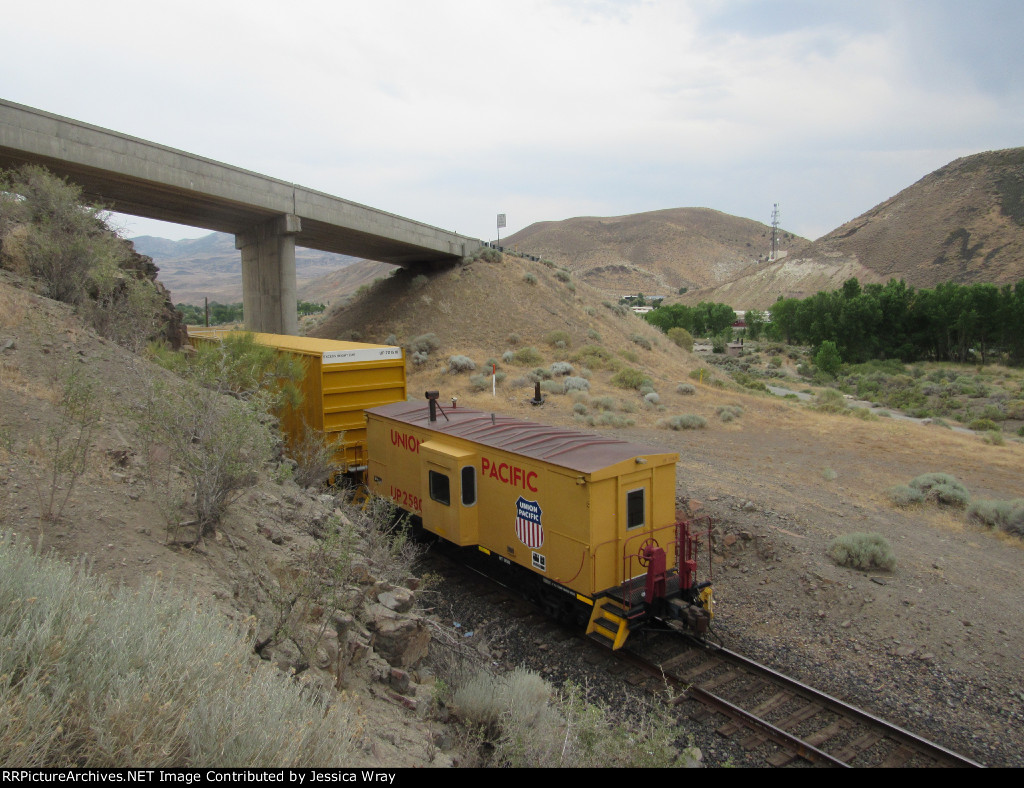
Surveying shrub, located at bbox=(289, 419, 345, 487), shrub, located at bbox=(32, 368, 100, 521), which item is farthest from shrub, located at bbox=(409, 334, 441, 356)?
shrub, located at bbox=(32, 368, 100, 521)

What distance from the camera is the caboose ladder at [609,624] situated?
25.8 ft

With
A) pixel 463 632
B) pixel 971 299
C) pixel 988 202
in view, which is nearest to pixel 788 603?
pixel 463 632

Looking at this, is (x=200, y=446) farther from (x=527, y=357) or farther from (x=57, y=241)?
(x=527, y=357)

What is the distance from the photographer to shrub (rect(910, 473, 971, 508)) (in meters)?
14.5

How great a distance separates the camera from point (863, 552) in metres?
11.0

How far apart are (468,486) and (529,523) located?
1.40 m

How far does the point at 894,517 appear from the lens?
13758mm

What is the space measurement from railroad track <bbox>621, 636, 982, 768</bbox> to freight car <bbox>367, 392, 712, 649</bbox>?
60 centimetres

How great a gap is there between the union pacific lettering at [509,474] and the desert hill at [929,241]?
8953 centimetres

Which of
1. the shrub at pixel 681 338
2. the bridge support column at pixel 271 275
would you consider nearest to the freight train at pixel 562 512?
the bridge support column at pixel 271 275

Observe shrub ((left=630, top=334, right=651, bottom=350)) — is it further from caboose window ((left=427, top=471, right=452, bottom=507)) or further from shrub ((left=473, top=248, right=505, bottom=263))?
caboose window ((left=427, top=471, right=452, bottom=507))

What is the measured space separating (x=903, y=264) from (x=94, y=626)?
109 metres

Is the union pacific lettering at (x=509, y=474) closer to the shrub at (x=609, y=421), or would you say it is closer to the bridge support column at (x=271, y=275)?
the shrub at (x=609, y=421)

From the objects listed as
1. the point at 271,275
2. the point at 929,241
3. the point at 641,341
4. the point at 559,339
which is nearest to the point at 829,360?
the point at 641,341
